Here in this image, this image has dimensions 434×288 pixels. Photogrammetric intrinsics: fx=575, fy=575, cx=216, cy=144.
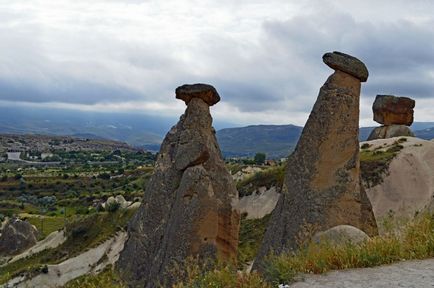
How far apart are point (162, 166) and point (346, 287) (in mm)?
10237

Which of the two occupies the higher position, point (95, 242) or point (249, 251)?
point (249, 251)

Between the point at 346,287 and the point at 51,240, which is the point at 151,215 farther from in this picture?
the point at 51,240

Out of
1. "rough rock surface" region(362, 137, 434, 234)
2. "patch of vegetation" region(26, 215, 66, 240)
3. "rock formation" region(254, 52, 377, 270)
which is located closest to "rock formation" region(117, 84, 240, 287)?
"rock formation" region(254, 52, 377, 270)

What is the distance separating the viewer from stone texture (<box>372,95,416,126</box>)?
3662 centimetres

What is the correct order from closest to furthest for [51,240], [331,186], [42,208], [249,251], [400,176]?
[331,186]
[249,251]
[400,176]
[51,240]
[42,208]

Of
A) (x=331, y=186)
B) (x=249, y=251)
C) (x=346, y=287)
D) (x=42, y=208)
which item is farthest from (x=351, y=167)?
(x=42, y=208)

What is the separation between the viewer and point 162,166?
16.3m

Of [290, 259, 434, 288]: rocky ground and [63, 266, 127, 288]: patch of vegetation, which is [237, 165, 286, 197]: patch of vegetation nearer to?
[63, 266, 127, 288]: patch of vegetation

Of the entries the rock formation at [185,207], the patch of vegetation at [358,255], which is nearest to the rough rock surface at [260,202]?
the rock formation at [185,207]

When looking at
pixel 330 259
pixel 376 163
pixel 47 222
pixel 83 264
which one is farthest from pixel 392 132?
pixel 47 222

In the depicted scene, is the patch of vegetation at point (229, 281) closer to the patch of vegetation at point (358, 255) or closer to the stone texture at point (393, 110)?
the patch of vegetation at point (358, 255)

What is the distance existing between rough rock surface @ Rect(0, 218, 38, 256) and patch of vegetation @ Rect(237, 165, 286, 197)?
19.0 metres

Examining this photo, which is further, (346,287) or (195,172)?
(195,172)

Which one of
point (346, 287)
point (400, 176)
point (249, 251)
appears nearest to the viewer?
point (346, 287)
